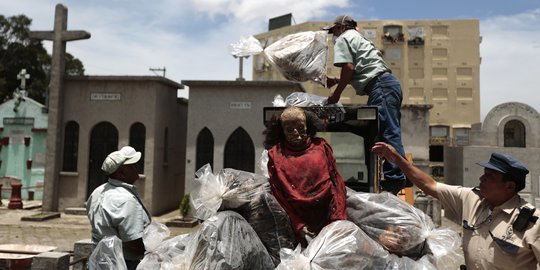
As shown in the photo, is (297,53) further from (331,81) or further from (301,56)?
(331,81)

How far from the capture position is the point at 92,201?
336 centimetres

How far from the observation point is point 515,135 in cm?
2019

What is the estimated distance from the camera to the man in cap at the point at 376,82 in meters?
3.80

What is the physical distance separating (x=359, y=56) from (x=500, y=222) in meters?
1.90

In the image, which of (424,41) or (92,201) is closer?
(92,201)

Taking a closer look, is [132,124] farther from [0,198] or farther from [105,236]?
[105,236]

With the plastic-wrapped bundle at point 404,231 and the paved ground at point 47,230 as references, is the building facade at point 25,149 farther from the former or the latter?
the plastic-wrapped bundle at point 404,231

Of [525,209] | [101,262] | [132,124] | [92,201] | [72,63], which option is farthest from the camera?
[72,63]

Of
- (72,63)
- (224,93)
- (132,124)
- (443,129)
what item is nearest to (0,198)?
(132,124)

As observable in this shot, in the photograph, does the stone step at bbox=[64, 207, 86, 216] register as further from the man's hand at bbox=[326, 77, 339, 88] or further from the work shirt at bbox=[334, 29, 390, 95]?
the work shirt at bbox=[334, 29, 390, 95]

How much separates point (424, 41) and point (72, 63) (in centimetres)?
3322

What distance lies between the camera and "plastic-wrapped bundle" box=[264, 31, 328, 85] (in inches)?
164

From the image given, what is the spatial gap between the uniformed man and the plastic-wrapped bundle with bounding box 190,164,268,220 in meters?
1.48

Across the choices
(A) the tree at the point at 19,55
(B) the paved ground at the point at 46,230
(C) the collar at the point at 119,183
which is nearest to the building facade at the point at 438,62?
(A) the tree at the point at 19,55
